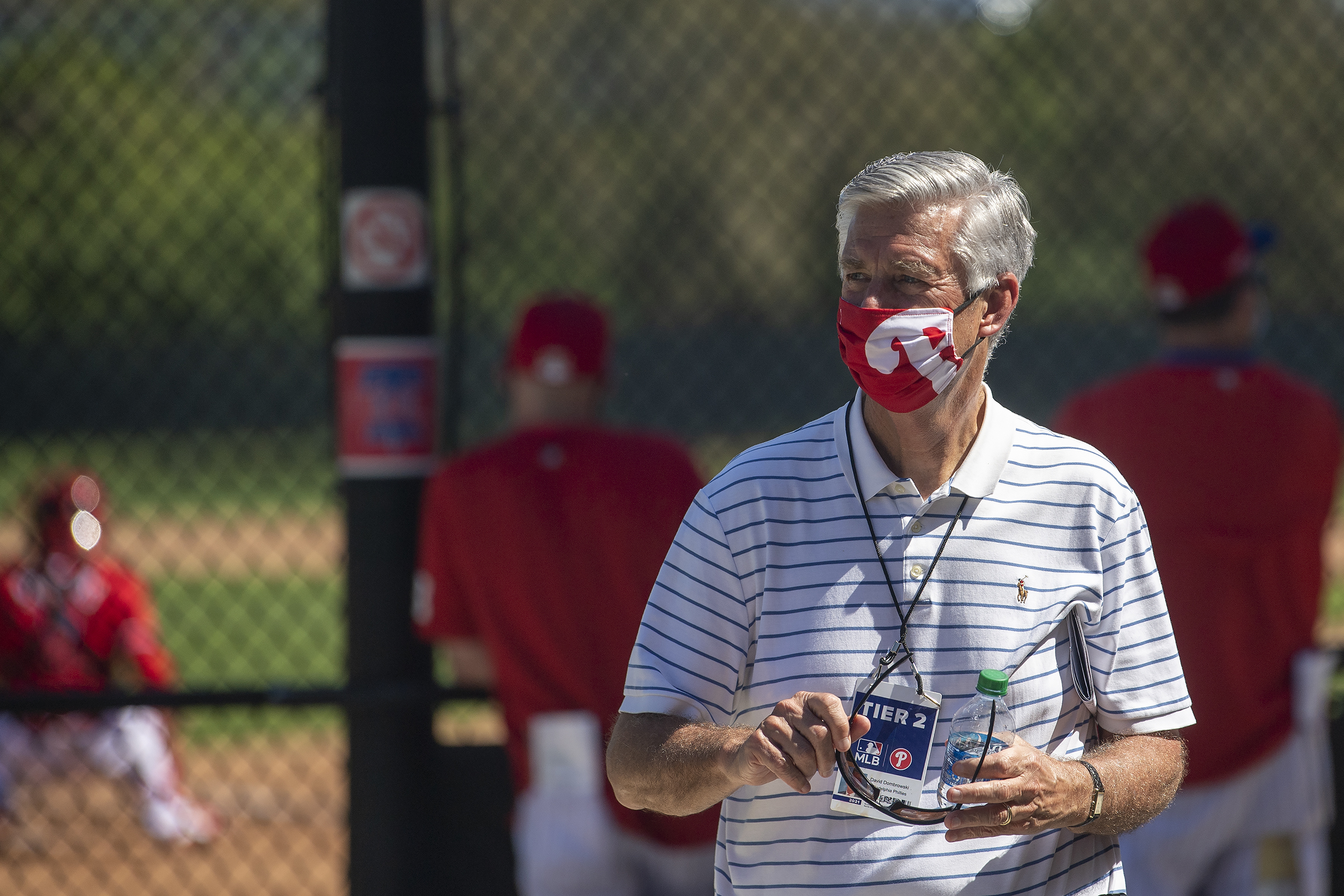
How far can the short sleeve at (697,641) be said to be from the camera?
5.25 feet

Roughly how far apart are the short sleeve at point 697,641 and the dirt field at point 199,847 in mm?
3365

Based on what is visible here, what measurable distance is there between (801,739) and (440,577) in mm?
1477

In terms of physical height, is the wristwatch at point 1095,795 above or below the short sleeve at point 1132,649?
below

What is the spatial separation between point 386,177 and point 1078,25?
31.1 ft

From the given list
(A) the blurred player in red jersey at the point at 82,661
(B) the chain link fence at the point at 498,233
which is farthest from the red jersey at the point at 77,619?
(B) the chain link fence at the point at 498,233

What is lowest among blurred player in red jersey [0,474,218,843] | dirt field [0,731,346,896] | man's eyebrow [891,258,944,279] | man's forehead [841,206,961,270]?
dirt field [0,731,346,896]

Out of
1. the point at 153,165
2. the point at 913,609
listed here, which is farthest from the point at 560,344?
the point at 153,165

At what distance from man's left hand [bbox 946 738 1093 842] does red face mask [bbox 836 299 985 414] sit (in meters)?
0.45

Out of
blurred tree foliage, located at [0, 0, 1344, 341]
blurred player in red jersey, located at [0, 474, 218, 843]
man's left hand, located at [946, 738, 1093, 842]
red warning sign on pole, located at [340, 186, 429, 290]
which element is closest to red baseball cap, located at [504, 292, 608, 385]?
red warning sign on pole, located at [340, 186, 429, 290]

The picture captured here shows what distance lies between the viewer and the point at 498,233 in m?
16.5

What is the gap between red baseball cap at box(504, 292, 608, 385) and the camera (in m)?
2.77

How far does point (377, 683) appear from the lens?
2859 mm

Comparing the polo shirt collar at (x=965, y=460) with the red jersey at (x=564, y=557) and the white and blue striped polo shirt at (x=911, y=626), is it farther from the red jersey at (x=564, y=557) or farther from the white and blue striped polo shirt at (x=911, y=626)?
the red jersey at (x=564, y=557)

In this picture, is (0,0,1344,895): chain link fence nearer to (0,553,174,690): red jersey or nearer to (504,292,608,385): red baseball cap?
(504,292,608,385): red baseball cap
